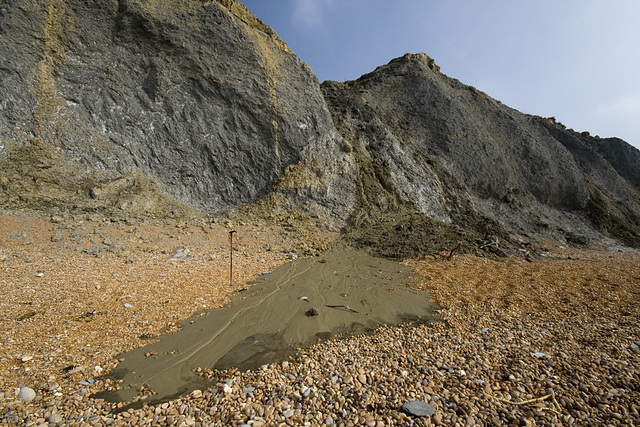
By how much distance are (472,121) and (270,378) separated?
2906 cm

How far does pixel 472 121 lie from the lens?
1057 inches

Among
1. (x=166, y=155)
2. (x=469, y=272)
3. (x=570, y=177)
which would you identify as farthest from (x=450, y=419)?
(x=570, y=177)

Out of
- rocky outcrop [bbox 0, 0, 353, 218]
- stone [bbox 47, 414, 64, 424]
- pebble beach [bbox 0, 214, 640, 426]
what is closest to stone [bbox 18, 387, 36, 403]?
pebble beach [bbox 0, 214, 640, 426]

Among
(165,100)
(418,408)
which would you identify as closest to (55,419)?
(418,408)

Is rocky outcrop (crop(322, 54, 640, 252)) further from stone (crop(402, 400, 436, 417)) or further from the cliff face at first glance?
stone (crop(402, 400, 436, 417))

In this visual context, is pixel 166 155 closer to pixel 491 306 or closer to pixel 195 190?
Answer: pixel 195 190

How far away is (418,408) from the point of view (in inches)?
135

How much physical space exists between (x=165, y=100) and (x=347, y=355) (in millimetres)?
18157

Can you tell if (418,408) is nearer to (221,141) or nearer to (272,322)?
(272,322)

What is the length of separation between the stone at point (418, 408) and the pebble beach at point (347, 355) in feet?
0.05

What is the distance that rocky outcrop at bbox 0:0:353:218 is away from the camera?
Result: 14930 millimetres

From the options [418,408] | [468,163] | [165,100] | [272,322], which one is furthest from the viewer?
[468,163]

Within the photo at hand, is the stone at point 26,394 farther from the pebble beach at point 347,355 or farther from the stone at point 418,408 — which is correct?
the stone at point 418,408

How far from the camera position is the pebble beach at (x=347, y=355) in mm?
3436
